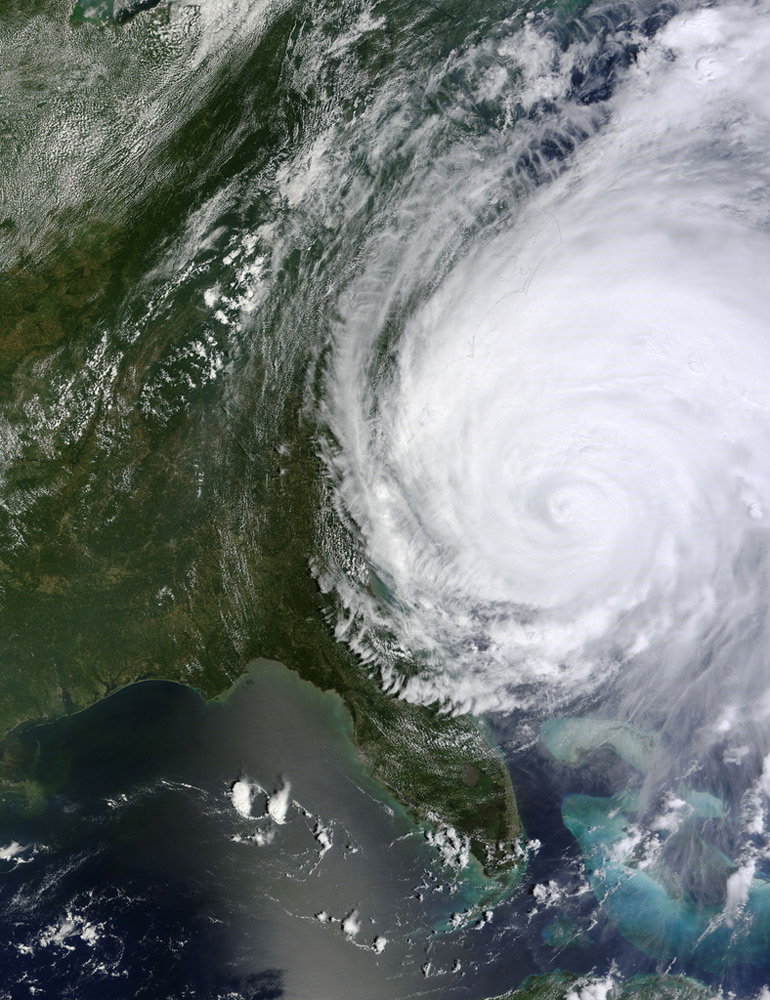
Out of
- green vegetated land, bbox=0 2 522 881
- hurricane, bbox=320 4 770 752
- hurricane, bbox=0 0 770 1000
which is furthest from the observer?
green vegetated land, bbox=0 2 522 881

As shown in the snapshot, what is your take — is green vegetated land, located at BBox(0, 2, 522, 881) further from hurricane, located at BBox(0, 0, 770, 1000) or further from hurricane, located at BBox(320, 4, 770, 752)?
hurricane, located at BBox(320, 4, 770, 752)

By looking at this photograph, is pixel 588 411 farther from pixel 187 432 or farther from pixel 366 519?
pixel 187 432

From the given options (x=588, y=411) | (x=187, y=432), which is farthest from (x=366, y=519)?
(x=588, y=411)

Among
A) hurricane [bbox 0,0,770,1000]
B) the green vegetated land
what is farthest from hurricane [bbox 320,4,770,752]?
the green vegetated land

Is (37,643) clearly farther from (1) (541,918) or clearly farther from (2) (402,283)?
(1) (541,918)

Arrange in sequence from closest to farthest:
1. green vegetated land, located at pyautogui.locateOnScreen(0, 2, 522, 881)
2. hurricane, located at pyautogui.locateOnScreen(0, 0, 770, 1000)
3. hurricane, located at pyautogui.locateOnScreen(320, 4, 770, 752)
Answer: hurricane, located at pyautogui.locateOnScreen(320, 4, 770, 752) < hurricane, located at pyautogui.locateOnScreen(0, 0, 770, 1000) < green vegetated land, located at pyautogui.locateOnScreen(0, 2, 522, 881)

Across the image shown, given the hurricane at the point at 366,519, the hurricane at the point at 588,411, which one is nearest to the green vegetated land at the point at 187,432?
the hurricane at the point at 366,519

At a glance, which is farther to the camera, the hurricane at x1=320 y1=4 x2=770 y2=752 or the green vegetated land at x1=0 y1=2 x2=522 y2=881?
the green vegetated land at x1=0 y1=2 x2=522 y2=881

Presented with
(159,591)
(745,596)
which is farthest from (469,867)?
(159,591)
